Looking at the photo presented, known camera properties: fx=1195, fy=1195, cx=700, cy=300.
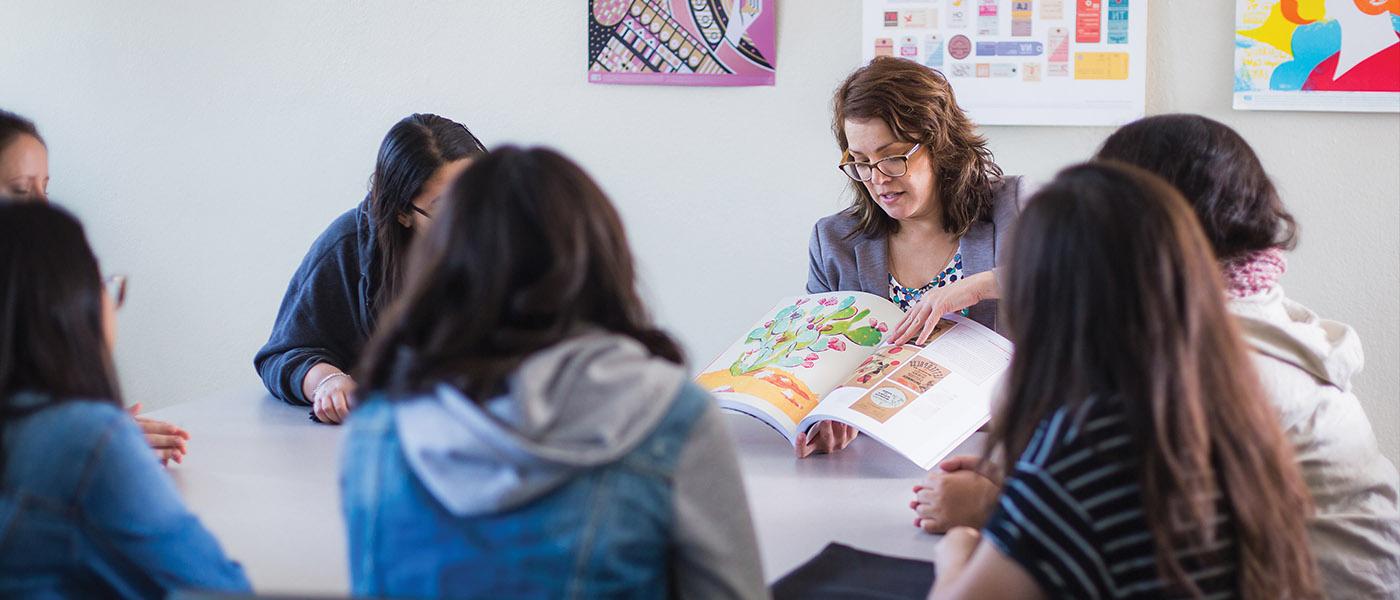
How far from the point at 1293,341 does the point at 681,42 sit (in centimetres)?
189

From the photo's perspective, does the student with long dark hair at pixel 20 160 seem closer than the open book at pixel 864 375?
No

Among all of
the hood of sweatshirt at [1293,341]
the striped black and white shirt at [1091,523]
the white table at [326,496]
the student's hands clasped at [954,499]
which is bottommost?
the white table at [326,496]

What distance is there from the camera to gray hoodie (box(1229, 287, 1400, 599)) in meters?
1.21

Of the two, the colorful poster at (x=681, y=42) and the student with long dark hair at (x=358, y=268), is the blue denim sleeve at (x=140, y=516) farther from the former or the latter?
the colorful poster at (x=681, y=42)

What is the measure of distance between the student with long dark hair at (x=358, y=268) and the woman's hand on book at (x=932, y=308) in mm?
750

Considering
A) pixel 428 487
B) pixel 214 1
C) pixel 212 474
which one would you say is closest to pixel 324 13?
pixel 214 1

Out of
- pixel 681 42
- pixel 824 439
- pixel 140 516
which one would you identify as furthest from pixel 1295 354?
pixel 681 42

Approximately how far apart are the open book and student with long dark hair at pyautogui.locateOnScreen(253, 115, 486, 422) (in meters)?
0.58

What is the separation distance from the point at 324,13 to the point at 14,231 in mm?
2150

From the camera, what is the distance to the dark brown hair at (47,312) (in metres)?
1.05

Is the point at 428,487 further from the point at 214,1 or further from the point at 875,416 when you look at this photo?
the point at 214,1

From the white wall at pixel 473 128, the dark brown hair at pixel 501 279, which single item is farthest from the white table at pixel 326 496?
the white wall at pixel 473 128

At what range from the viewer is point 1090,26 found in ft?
8.66

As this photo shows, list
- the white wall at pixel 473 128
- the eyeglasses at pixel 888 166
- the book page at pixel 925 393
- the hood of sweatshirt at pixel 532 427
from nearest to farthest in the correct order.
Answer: the hood of sweatshirt at pixel 532 427 → the book page at pixel 925 393 → the eyeglasses at pixel 888 166 → the white wall at pixel 473 128
